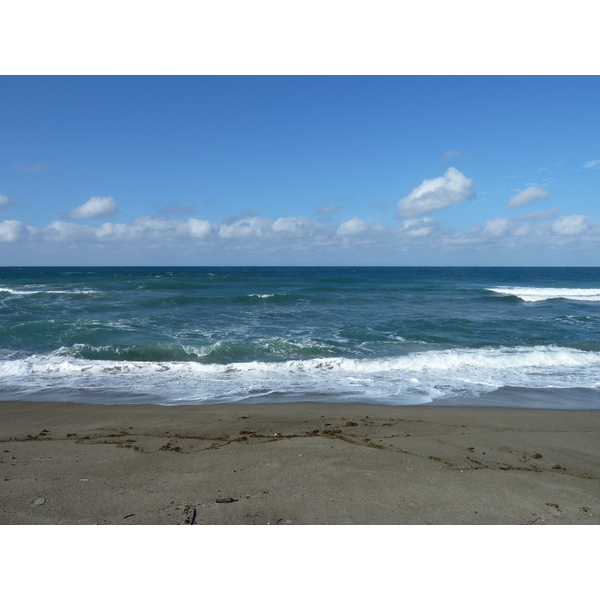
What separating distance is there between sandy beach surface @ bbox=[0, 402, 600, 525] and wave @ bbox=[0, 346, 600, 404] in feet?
3.97

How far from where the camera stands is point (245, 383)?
28.6ft

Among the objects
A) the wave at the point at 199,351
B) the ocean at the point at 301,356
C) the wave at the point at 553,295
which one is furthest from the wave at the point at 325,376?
the wave at the point at 553,295

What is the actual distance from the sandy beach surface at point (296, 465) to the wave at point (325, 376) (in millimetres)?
1209

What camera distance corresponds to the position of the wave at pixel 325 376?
8078mm

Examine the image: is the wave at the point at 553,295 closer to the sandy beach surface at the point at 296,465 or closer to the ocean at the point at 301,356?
the ocean at the point at 301,356

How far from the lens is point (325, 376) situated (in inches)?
368

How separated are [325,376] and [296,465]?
16.9ft

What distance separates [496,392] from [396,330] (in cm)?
656

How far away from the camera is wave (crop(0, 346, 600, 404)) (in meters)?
8.08

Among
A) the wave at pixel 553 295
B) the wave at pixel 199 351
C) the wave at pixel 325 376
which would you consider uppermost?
the wave at pixel 553 295

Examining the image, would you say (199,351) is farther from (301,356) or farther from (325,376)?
(325,376)

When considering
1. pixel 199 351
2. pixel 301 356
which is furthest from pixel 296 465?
pixel 199 351

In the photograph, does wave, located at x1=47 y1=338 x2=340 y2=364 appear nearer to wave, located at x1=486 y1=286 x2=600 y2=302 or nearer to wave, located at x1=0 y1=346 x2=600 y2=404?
wave, located at x1=0 y1=346 x2=600 y2=404

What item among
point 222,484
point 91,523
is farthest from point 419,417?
point 91,523
